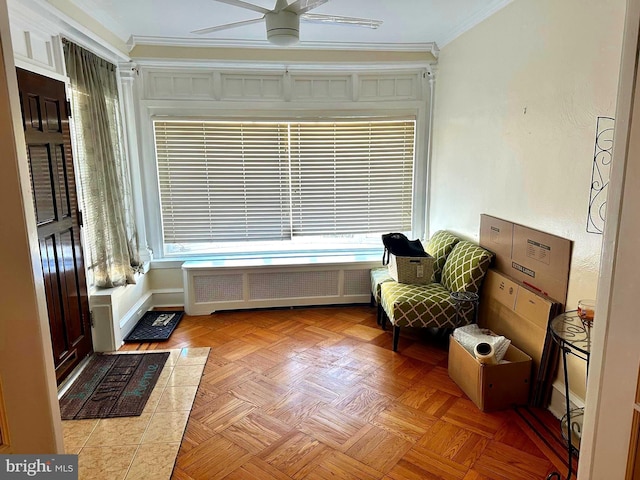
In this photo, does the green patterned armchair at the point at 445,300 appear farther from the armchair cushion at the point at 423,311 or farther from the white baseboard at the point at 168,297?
the white baseboard at the point at 168,297

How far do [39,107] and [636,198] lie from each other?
315 cm

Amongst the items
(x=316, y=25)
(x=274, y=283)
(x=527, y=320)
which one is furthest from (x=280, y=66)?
(x=527, y=320)

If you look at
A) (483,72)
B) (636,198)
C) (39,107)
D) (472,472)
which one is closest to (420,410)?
(472,472)

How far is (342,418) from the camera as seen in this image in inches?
102

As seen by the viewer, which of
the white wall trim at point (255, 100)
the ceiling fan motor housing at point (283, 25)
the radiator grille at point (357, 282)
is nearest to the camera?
the ceiling fan motor housing at point (283, 25)

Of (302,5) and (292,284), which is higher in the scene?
(302,5)

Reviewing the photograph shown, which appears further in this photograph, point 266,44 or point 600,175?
point 266,44

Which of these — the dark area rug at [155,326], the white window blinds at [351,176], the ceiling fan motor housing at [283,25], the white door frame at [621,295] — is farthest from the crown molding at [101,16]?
the white door frame at [621,295]

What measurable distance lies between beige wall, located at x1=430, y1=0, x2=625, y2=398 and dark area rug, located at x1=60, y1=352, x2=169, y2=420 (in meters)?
2.74

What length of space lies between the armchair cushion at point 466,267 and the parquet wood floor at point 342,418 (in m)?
0.57

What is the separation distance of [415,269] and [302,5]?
2.26 metres

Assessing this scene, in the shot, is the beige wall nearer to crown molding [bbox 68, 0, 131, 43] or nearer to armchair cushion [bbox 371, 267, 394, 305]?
armchair cushion [bbox 371, 267, 394, 305]

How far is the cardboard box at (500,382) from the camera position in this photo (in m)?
2.58

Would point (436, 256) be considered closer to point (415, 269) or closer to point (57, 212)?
point (415, 269)
